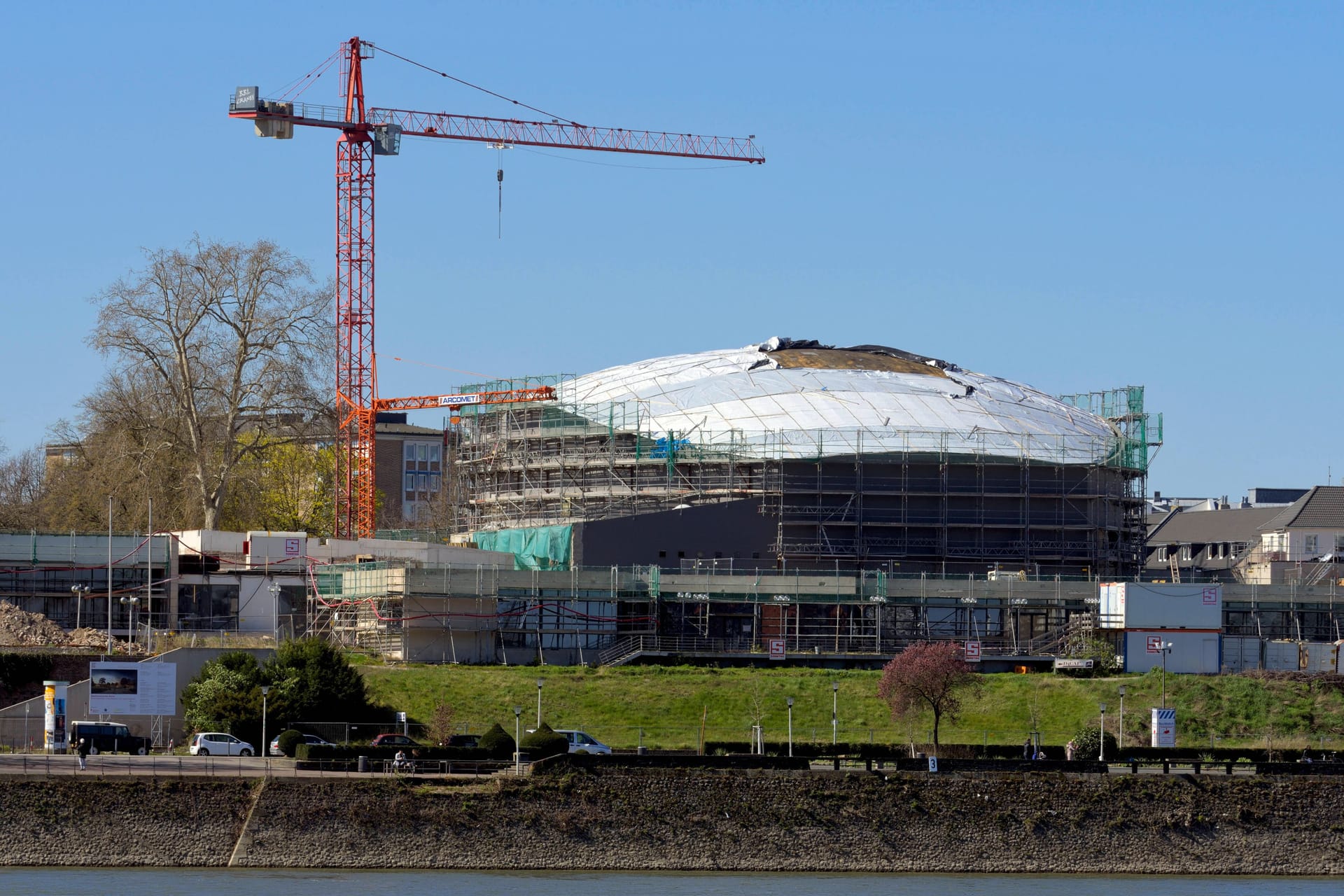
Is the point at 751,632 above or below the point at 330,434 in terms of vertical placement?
below

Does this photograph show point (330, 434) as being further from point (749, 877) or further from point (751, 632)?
point (749, 877)

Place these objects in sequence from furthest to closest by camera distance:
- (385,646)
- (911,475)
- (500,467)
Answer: (500,467), (911,475), (385,646)

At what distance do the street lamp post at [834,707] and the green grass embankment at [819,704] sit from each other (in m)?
0.16

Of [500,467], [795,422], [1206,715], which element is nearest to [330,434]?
[500,467]

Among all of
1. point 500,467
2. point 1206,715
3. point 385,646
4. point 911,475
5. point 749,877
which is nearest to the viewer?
point 749,877

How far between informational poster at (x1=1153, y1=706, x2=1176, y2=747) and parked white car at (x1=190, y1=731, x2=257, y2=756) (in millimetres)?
24849

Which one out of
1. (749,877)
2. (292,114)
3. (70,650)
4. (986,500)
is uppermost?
(292,114)

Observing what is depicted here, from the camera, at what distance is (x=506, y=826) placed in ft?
154

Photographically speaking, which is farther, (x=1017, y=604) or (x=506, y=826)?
(x=1017, y=604)

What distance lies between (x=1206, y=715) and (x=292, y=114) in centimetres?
6521

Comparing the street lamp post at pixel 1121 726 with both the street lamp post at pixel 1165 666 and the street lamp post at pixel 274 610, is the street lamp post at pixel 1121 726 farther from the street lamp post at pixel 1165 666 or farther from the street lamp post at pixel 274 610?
the street lamp post at pixel 274 610

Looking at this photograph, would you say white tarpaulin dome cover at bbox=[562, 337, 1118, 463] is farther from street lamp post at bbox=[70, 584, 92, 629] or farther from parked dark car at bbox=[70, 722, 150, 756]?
parked dark car at bbox=[70, 722, 150, 756]

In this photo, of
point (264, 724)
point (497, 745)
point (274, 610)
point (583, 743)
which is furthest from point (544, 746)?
point (274, 610)

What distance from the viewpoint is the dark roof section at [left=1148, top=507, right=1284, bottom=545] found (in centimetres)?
13138
